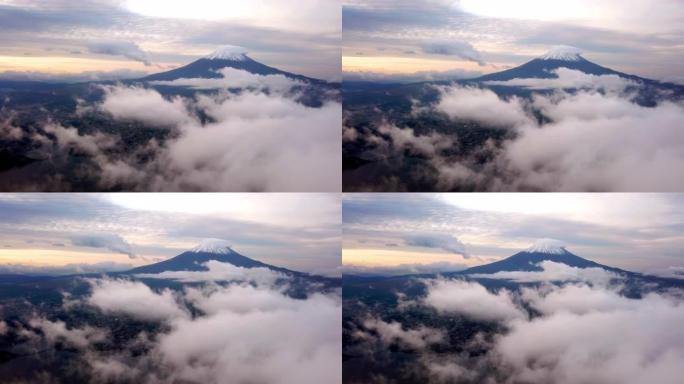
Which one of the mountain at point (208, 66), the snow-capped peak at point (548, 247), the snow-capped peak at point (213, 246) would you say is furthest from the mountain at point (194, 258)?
the snow-capped peak at point (548, 247)

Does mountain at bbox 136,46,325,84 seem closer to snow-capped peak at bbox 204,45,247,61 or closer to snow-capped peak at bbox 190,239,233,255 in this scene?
snow-capped peak at bbox 204,45,247,61

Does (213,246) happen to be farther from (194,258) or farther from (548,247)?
(548,247)

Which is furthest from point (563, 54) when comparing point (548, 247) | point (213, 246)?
point (213, 246)

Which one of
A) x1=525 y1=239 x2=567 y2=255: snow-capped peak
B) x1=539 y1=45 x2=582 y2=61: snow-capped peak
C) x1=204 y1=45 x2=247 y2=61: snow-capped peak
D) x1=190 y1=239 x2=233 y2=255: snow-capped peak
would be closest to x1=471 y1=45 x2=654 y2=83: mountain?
x1=539 y1=45 x2=582 y2=61: snow-capped peak

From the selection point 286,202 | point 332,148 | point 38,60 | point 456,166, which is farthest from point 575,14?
point 38,60

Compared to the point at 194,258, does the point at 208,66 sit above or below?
above

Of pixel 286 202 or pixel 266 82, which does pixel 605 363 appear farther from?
pixel 266 82
